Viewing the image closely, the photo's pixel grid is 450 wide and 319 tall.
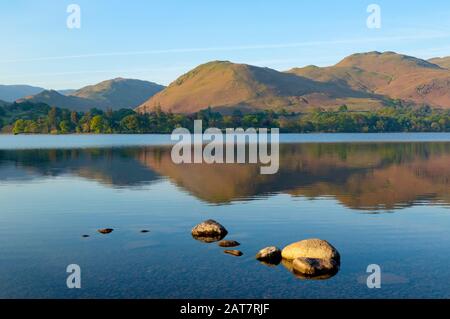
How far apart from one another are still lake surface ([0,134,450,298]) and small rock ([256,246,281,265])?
2.29 ft

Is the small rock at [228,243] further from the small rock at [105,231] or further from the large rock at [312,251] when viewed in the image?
the small rock at [105,231]

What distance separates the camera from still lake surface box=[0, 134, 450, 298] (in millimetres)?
31547

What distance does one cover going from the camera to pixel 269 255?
122 feet

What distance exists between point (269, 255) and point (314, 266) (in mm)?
4432

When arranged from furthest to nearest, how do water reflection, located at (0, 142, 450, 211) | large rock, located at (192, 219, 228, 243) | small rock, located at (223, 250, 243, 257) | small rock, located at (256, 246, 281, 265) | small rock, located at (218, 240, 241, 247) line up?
water reflection, located at (0, 142, 450, 211) → large rock, located at (192, 219, 228, 243) → small rock, located at (218, 240, 241, 247) → small rock, located at (223, 250, 243, 257) → small rock, located at (256, 246, 281, 265)

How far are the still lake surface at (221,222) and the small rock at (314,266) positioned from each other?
3.08 feet

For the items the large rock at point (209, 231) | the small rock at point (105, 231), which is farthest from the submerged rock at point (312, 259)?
the small rock at point (105, 231)

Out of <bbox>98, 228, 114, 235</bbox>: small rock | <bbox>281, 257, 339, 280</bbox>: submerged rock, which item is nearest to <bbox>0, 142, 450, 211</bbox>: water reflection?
<bbox>98, 228, 114, 235</bbox>: small rock

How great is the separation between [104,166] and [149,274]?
87.7 m

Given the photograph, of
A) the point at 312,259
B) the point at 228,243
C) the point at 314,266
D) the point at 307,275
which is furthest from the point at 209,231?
the point at 307,275

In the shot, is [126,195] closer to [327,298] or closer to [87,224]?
[87,224]

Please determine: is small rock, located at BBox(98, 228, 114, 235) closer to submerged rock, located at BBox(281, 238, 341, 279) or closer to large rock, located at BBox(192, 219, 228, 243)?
large rock, located at BBox(192, 219, 228, 243)
